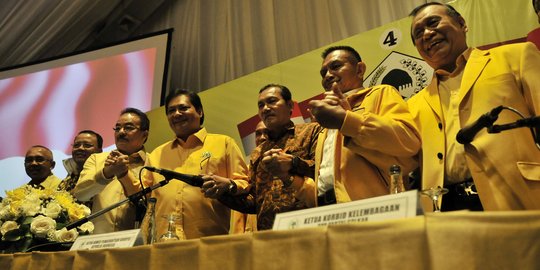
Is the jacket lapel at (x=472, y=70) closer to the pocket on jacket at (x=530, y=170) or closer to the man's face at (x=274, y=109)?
the pocket on jacket at (x=530, y=170)

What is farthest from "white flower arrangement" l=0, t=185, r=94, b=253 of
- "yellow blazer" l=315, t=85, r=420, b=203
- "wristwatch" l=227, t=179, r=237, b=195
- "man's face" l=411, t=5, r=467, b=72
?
"man's face" l=411, t=5, r=467, b=72

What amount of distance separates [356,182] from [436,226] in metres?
0.76

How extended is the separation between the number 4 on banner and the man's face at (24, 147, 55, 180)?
7.85ft

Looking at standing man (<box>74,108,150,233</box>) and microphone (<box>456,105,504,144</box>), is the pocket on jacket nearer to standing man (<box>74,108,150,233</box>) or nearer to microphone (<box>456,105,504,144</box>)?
microphone (<box>456,105,504,144</box>)

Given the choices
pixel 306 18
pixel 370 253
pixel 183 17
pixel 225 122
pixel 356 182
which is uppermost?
pixel 183 17

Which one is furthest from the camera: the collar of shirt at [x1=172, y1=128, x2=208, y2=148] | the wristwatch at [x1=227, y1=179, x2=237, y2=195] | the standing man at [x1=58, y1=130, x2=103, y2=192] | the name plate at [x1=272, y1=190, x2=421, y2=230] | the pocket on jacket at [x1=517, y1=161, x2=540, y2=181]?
the standing man at [x1=58, y1=130, x2=103, y2=192]

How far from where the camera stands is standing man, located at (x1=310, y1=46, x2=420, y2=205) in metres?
1.42

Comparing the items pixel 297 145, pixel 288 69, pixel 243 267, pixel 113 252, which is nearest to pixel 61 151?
pixel 288 69

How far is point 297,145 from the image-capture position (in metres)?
2.06

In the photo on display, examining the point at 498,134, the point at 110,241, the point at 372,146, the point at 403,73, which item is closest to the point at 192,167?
the point at 110,241

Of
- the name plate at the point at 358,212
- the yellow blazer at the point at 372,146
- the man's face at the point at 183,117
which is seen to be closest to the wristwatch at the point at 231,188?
the yellow blazer at the point at 372,146

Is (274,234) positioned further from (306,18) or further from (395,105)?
(306,18)

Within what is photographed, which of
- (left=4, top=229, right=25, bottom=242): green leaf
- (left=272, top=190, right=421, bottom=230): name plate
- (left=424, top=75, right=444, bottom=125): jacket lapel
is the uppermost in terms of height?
(left=424, top=75, right=444, bottom=125): jacket lapel

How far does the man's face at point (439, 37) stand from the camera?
5.46 ft
